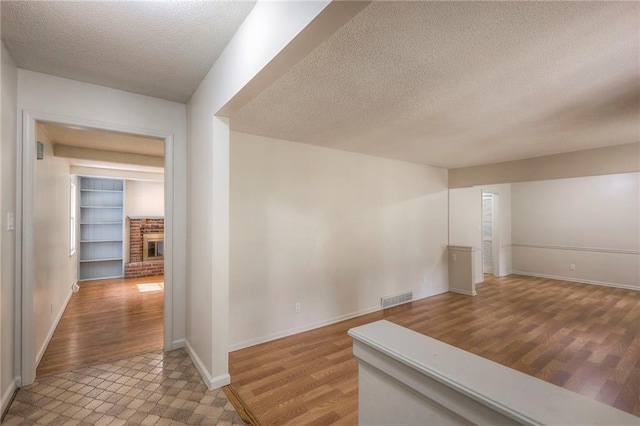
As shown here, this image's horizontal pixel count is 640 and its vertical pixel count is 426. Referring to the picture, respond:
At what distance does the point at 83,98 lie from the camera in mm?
2469

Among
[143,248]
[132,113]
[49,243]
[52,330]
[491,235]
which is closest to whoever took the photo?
[132,113]

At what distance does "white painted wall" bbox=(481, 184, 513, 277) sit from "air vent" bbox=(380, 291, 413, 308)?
345cm

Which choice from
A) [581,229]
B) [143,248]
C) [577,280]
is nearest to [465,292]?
[577,280]

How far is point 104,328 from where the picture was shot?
3525 millimetres

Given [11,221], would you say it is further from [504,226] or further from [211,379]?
[504,226]

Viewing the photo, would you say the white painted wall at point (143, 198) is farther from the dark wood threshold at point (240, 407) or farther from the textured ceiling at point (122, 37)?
the dark wood threshold at point (240, 407)

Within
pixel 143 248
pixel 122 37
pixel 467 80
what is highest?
pixel 122 37

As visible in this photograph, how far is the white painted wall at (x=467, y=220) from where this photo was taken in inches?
219

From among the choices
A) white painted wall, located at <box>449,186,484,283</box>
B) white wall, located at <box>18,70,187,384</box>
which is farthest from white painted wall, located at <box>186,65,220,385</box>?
white painted wall, located at <box>449,186,484,283</box>

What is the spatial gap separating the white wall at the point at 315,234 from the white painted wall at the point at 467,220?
0.89 metres

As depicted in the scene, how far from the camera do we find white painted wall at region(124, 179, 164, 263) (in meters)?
6.72

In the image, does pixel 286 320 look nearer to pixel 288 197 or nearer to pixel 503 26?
pixel 288 197

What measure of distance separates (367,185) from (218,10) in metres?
3.01

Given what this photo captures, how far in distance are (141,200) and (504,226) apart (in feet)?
29.7
